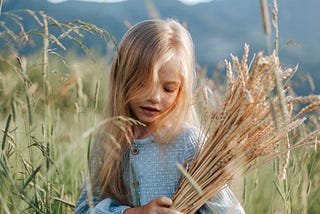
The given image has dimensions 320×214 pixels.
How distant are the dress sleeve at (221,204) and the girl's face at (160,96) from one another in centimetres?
36

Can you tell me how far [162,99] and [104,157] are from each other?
14.9 inches

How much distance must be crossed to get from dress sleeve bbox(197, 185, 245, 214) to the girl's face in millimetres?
364

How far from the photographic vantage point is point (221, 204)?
1795mm

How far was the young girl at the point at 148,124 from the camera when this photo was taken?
1.93 meters

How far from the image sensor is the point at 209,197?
1.67 meters

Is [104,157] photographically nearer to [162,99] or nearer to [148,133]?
[148,133]

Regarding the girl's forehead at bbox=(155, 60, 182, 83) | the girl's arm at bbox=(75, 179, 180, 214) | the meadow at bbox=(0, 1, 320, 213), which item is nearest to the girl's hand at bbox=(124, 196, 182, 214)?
the girl's arm at bbox=(75, 179, 180, 214)

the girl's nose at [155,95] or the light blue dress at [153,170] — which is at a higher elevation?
the girl's nose at [155,95]

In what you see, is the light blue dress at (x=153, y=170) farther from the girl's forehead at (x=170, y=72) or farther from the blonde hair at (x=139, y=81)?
the girl's forehead at (x=170, y=72)

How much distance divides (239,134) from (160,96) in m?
0.44

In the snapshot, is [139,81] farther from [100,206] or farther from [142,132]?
[100,206]

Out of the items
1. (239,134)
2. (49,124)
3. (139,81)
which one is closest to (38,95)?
(49,124)

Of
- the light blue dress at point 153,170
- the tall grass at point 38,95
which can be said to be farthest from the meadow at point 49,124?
the light blue dress at point 153,170

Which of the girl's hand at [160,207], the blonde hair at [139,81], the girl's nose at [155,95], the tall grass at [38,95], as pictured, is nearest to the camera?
the tall grass at [38,95]
